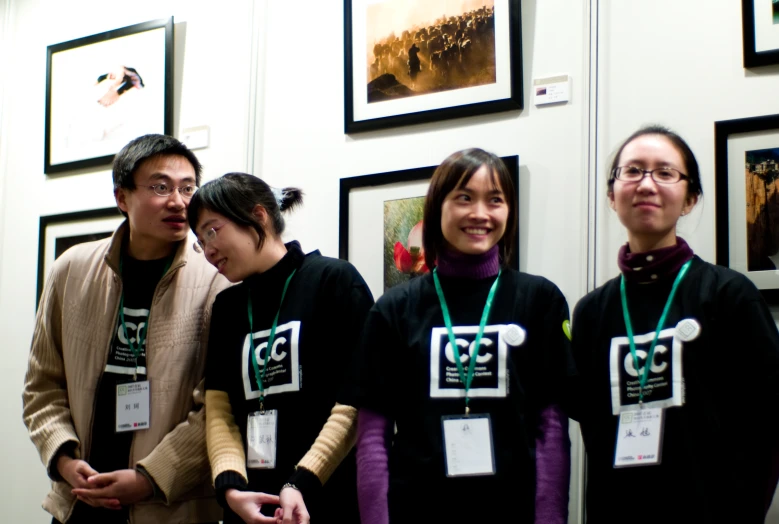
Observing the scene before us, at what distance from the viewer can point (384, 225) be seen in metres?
2.82

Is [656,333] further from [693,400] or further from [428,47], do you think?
[428,47]

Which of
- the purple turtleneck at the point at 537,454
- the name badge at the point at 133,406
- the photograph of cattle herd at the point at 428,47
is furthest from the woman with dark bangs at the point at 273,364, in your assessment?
the photograph of cattle herd at the point at 428,47

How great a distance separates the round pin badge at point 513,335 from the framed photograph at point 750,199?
74 cm

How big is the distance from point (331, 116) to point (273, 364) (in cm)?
114

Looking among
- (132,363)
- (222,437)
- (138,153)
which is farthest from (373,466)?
(138,153)

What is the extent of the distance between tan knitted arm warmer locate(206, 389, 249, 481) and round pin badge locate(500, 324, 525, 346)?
2.67 ft

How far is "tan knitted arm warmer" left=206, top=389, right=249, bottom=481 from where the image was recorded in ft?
7.13

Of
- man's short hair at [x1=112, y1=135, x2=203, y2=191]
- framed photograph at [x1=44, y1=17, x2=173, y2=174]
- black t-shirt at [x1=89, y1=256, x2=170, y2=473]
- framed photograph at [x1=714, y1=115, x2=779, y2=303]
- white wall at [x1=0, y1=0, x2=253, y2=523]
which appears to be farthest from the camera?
framed photograph at [x1=44, y1=17, x2=173, y2=174]

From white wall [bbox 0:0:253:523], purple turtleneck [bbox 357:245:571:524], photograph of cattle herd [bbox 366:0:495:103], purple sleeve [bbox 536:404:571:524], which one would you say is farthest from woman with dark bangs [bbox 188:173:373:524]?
white wall [bbox 0:0:253:523]

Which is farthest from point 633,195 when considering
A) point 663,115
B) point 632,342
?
point 663,115

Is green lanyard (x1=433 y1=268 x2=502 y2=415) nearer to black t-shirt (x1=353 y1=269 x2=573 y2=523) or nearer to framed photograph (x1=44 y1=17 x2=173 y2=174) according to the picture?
black t-shirt (x1=353 y1=269 x2=573 y2=523)

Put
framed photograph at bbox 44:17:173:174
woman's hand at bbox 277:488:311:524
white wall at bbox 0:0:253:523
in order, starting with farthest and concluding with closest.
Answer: framed photograph at bbox 44:17:173:174
white wall at bbox 0:0:253:523
woman's hand at bbox 277:488:311:524

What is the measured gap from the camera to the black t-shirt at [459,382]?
6.08ft

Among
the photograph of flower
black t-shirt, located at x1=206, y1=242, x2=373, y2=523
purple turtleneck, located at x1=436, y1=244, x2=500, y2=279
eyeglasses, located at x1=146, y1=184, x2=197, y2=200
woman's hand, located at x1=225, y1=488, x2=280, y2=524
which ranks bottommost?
woman's hand, located at x1=225, y1=488, x2=280, y2=524
